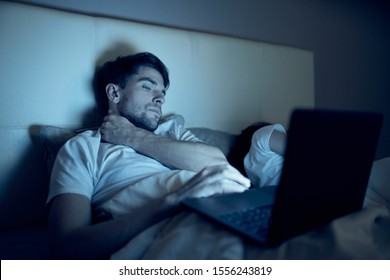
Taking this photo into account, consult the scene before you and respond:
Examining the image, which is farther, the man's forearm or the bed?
the man's forearm

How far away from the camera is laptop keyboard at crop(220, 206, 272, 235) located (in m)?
0.62

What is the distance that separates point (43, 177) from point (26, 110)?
252mm

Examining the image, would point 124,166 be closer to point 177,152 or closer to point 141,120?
point 177,152

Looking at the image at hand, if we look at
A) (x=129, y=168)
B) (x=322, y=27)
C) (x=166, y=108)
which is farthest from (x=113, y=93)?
(x=322, y=27)

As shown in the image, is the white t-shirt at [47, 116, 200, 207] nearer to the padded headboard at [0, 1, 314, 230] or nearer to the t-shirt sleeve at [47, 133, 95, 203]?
the t-shirt sleeve at [47, 133, 95, 203]

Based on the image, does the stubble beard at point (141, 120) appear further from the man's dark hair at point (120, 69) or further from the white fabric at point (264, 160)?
the white fabric at point (264, 160)

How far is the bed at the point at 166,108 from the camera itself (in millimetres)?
622

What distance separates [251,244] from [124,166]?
1.79 feet

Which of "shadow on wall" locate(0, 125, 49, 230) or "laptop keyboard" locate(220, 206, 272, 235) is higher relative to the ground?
"laptop keyboard" locate(220, 206, 272, 235)

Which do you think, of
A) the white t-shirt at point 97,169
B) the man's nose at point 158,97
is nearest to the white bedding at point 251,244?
the white t-shirt at point 97,169

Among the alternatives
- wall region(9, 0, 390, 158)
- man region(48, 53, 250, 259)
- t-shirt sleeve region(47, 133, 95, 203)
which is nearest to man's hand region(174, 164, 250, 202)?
man region(48, 53, 250, 259)

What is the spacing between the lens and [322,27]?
2.30m
